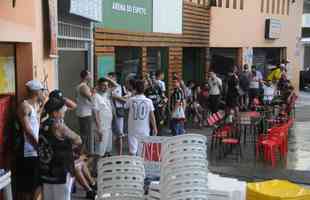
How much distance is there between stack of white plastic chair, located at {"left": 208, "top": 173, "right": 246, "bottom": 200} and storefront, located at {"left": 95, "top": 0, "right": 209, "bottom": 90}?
6912 millimetres

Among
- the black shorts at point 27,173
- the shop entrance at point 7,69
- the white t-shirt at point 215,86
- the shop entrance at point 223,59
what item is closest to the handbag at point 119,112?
the shop entrance at point 7,69

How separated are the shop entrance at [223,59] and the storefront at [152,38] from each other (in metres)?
1.39

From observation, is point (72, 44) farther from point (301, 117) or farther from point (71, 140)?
point (301, 117)

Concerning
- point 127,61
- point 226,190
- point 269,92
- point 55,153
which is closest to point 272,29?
point 269,92

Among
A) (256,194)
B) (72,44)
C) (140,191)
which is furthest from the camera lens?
(72,44)

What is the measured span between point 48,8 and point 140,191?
137 inches

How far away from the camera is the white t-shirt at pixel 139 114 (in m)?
8.64

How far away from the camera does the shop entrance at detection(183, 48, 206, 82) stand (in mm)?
20484

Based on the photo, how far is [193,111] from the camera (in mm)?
16219

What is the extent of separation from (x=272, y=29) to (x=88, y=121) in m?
17.5

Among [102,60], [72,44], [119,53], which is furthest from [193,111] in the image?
[72,44]

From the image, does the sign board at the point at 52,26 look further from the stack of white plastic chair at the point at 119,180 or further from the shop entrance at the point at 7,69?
the stack of white plastic chair at the point at 119,180

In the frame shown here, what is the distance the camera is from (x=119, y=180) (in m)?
5.21

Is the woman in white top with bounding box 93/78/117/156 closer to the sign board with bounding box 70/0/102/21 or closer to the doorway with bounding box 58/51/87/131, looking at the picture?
the doorway with bounding box 58/51/87/131
